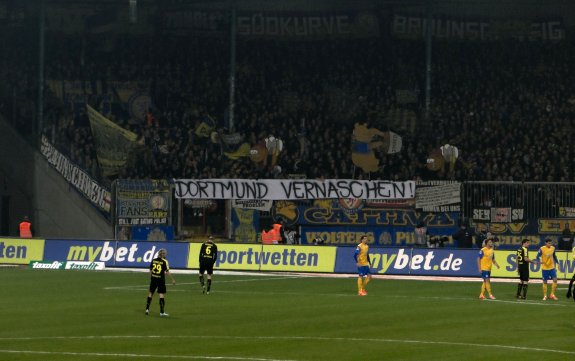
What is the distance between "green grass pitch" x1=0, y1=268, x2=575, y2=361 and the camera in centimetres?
2644

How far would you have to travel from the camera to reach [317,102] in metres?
66.8

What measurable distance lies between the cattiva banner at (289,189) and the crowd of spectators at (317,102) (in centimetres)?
291

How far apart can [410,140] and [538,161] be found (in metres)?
6.44

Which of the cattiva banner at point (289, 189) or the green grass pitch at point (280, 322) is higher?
the cattiva banner at point (289, 189)

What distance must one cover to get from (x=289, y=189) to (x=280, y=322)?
25078mm

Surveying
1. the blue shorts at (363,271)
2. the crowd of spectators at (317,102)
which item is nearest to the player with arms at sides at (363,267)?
the blue shorts at (363,271)

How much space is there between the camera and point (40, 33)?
64812 millimetres

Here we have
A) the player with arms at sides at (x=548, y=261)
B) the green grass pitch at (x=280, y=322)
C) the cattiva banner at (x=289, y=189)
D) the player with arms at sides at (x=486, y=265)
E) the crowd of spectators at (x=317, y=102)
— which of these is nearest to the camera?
the green grass pitch at (x=280, y=322)

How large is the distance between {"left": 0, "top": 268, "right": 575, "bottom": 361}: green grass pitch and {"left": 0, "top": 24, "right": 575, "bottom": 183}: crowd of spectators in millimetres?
15255

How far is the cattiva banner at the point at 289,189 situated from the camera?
56.5 meters

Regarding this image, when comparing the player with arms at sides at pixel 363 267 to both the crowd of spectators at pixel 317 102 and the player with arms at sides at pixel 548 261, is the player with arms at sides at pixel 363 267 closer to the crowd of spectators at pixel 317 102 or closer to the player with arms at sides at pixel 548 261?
the player with arms at sides at pixel 548 261

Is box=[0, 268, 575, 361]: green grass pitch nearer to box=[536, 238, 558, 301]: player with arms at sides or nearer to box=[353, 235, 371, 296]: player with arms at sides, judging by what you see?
box=[353, 235, 371, 296]: player with arms at sides

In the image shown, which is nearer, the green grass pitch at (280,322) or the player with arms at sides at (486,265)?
the green grass pitch at (280,322)

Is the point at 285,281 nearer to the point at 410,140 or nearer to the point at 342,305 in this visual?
the point at 342,305
